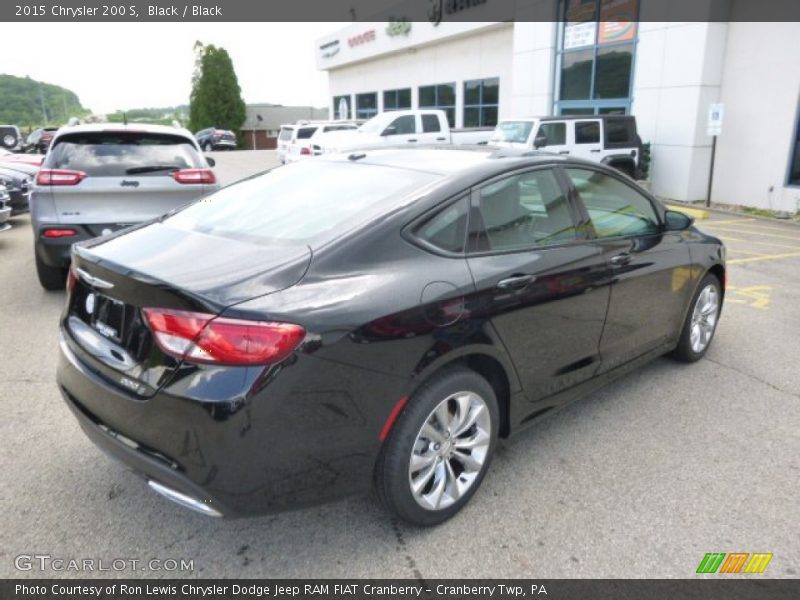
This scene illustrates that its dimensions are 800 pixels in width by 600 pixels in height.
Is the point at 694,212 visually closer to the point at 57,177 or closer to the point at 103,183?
the point at 103,183

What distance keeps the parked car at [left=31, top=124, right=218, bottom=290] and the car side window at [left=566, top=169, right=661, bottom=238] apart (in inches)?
158

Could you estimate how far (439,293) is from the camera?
2557mm

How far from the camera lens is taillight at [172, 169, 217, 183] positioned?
6070 mm

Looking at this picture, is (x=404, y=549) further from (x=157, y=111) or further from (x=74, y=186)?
(x=157, y=111)

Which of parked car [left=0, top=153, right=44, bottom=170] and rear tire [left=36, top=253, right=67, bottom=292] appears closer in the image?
rear tire [left=36, top=253, right=67, bottom=292]

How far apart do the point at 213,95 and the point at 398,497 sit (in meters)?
54.0

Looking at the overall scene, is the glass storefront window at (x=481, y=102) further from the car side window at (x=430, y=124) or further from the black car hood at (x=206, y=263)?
the black car hood at (x=206, y=263)

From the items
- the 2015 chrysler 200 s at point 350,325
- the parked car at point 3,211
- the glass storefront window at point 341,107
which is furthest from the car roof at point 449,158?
the glass storefront window at point 341,107

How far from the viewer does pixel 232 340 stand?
6.91 feet

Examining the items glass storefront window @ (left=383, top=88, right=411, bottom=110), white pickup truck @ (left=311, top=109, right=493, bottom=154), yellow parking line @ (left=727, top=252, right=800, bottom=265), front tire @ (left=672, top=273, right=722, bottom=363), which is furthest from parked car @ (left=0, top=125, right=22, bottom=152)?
front tire @ (left=672, top=273, right=722, bottom=363)

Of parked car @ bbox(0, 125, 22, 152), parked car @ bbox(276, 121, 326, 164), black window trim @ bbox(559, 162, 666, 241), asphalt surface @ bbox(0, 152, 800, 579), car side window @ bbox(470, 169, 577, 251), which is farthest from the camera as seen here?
parked car @ bbox(276, 121, 326, 164)

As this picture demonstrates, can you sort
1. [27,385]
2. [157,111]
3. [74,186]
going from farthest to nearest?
[157,111], [74,186], [27,385]

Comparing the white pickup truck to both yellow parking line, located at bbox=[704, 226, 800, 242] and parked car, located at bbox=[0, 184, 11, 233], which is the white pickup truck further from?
parked car, located at bbox=[0, 184, 11, 233]

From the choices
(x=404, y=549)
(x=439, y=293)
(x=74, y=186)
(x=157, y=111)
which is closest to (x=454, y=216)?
(x=439, y=293)
